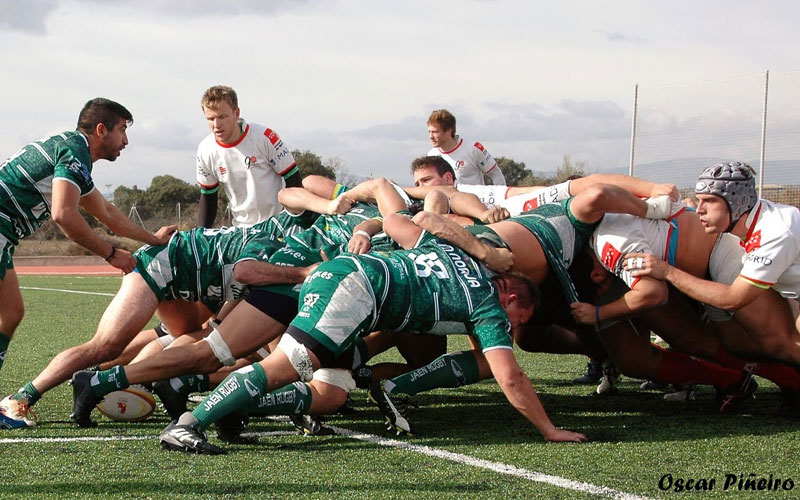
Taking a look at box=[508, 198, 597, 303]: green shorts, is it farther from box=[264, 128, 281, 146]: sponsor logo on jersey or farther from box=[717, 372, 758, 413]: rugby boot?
box=[264, 128, 281, 146]: sponsor logo on jersey

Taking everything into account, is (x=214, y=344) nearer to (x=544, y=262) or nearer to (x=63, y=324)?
(x=544, y=262)

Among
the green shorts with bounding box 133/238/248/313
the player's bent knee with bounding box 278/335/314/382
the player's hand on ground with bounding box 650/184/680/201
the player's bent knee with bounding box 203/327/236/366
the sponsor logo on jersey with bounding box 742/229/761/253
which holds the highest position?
the player's hand on ground with bounding box 650/184/680/201

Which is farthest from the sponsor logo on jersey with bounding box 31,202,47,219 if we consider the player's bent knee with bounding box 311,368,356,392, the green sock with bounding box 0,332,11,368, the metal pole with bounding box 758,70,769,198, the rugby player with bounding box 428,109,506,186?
the metal pole with bounding box 758,70,769,198

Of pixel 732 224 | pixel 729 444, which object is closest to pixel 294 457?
pixel 729 444

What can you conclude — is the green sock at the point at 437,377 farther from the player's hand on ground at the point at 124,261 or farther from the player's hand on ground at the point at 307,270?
the player's hand on ground at the point at 124,261

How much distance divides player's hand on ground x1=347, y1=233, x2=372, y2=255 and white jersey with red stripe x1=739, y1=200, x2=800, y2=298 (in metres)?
1.92

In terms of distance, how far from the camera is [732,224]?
178 inches

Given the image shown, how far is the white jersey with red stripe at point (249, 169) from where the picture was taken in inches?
287

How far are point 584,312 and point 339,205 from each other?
5.38 ft

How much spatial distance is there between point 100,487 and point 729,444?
111 inches

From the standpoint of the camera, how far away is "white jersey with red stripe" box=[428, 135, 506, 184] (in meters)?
9.55

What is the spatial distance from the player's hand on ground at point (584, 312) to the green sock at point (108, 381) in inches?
93.4

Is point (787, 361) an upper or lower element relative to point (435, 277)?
lower

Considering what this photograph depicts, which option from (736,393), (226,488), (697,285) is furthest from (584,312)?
(226,488)
